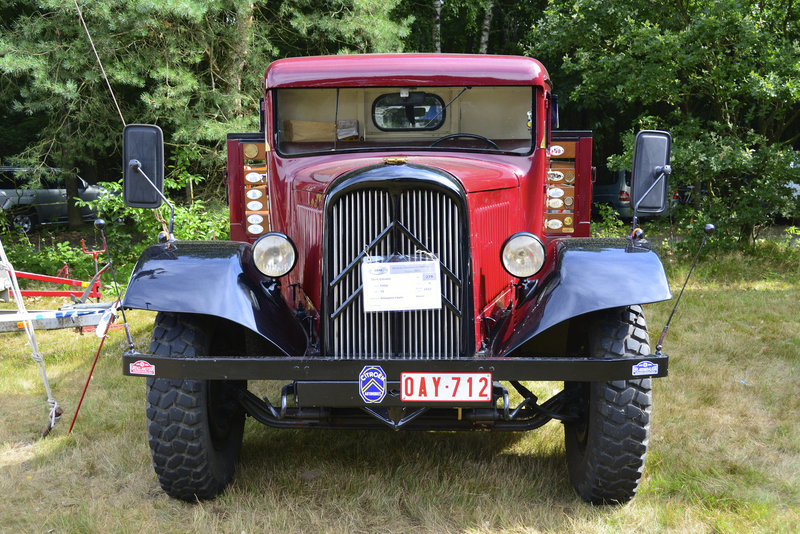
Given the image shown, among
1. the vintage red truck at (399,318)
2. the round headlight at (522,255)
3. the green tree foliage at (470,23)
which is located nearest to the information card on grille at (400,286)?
the vintage red truck at (399,318)

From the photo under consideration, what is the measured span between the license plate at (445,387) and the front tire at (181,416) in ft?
3.04

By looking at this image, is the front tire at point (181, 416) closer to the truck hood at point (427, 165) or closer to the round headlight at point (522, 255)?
the truck hood at point (427, 165)

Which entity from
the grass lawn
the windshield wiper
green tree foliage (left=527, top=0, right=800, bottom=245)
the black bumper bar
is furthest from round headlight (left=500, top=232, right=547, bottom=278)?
green tree foliage (left=527, top=0, right=800, bottom=245)

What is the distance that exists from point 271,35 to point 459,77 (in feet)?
21.1

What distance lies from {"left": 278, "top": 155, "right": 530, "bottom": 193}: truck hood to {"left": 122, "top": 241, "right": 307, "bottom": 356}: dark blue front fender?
21.1 inches

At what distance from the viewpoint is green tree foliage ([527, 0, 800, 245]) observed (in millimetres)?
7586

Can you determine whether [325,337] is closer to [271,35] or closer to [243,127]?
[243,127]

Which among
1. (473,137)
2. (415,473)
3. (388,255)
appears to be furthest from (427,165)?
(415,473)

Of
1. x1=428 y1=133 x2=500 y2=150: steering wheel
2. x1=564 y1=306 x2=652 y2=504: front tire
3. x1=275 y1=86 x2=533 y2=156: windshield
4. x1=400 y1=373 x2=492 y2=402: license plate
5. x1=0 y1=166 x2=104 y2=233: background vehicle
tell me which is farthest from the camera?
x1=0 y1=166 x2=104 y2=233: background vehicle

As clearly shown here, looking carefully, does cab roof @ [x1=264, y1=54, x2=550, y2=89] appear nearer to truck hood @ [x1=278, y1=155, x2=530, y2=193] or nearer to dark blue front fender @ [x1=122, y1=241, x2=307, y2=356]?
truck hood @ [x1=278, y1=155, x2=530, y2=193]

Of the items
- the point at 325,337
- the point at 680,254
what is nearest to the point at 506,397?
the point at 325,337

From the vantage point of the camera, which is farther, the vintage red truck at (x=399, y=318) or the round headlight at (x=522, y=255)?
the round headlight at (x=522, y=255)

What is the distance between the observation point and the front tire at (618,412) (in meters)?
2.74

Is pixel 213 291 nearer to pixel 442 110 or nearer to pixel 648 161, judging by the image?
pixel 442 110
